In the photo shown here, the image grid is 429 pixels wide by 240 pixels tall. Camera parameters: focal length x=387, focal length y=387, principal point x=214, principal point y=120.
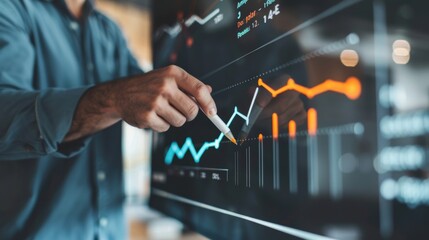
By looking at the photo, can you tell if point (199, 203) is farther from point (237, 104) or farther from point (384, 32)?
point (384, 32)

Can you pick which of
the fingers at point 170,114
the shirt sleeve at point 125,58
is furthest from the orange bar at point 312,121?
the shirt sleeve at point 125,58

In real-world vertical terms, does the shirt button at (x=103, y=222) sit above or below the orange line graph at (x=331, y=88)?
below

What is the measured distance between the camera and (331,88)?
411mm

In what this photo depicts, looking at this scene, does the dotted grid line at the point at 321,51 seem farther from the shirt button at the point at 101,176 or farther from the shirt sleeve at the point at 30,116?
the shirt button at the point at 101,176

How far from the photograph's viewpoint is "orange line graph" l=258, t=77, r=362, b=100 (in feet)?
1.25

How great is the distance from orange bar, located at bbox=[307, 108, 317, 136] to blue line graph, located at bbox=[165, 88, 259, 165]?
130 mm

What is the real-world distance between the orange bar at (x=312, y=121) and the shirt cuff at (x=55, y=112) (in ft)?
1.32

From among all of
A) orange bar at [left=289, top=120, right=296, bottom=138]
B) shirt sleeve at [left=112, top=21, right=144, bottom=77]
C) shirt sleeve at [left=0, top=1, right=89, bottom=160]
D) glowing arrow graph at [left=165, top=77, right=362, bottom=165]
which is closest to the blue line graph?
glowing arrow graph at [left=165, top=77, right=362, bottom=165]

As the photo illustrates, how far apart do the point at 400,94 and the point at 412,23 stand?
0.06 m

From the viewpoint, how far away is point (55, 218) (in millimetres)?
861

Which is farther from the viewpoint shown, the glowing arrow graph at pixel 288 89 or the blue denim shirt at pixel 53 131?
the blue denim shirt at pixel 53 131

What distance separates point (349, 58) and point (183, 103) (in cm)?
26

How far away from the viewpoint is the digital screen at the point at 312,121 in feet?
1.11

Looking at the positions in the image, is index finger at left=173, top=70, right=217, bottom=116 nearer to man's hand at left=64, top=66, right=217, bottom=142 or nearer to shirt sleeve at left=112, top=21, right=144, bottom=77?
man's hand at left=64, top=66, right=217, bottom=142
